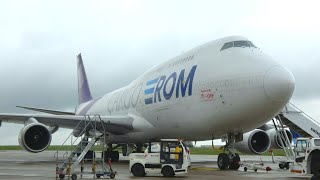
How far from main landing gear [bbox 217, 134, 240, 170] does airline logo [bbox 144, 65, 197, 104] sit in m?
2.30

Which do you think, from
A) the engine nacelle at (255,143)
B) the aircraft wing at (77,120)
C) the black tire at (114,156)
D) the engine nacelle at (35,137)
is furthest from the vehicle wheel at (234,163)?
the black tire at (114,156)

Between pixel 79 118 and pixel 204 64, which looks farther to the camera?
pixel 79 118

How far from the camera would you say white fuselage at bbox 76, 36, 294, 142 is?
45.8 feet

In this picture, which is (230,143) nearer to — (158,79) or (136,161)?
(136,161)

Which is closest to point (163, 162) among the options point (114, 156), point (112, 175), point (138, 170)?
point (138, 170)

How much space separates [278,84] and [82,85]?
2445 cm

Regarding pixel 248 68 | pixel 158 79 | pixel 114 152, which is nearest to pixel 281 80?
pixel 248 68

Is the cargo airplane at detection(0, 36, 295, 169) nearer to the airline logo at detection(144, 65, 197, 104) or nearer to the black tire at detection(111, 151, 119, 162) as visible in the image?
the airline logo at detection(144, 65, 197, 104)

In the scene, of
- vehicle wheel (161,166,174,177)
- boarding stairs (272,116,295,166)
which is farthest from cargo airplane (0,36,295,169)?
vehicle wheel (161,166,174,177)

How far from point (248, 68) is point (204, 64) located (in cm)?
227

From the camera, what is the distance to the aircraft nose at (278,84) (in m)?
13.6

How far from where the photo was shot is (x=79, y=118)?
20.6 metres

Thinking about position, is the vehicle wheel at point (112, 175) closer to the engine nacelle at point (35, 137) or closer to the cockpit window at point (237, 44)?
the cockpit window at point (237, 44)

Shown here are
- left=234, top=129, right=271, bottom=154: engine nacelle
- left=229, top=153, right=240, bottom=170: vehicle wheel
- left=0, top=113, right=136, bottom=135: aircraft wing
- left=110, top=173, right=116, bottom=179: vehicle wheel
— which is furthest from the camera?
left=0, top=113, right=136, bottom=135: aircraft wing
